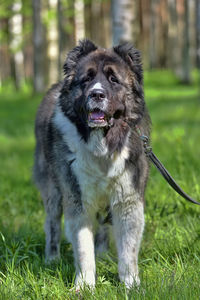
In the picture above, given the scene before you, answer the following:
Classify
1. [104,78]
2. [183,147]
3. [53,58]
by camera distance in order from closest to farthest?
[104,78], [183,147], [53,58]

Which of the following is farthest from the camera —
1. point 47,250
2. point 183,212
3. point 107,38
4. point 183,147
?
point 107,38

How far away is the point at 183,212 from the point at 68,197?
1.60 metres

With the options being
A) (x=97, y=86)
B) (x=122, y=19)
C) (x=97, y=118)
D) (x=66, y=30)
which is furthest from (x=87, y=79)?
(x=66, y=30)

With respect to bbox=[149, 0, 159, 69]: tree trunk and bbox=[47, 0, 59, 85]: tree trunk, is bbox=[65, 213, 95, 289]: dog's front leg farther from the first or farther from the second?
bbox=[149, 0, 159, 69]: tree trunk

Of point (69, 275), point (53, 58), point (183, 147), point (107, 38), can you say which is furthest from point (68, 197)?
point (107, 38)

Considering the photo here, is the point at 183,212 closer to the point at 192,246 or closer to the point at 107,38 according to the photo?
the point at 192,246

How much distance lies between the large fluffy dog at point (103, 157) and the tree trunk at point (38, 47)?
13.7m

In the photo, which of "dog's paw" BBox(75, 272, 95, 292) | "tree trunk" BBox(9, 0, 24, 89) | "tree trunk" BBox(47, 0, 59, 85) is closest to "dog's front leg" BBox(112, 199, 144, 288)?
"dog's paw" BBox(75, 272, 95, 292)

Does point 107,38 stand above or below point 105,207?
above

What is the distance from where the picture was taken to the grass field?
10.4 ft

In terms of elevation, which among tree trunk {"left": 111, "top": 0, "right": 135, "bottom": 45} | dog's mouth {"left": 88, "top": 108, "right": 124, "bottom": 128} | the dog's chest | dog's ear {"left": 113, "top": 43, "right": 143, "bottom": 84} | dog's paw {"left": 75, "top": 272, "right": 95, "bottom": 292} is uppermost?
tree trunk {"left": 111, "top": 0, "right": 135, "bottom": 45}

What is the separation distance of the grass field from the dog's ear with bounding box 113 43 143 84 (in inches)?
54.9

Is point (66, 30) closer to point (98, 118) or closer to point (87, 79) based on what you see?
point (87, 79)

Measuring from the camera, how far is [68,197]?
12.2ft
